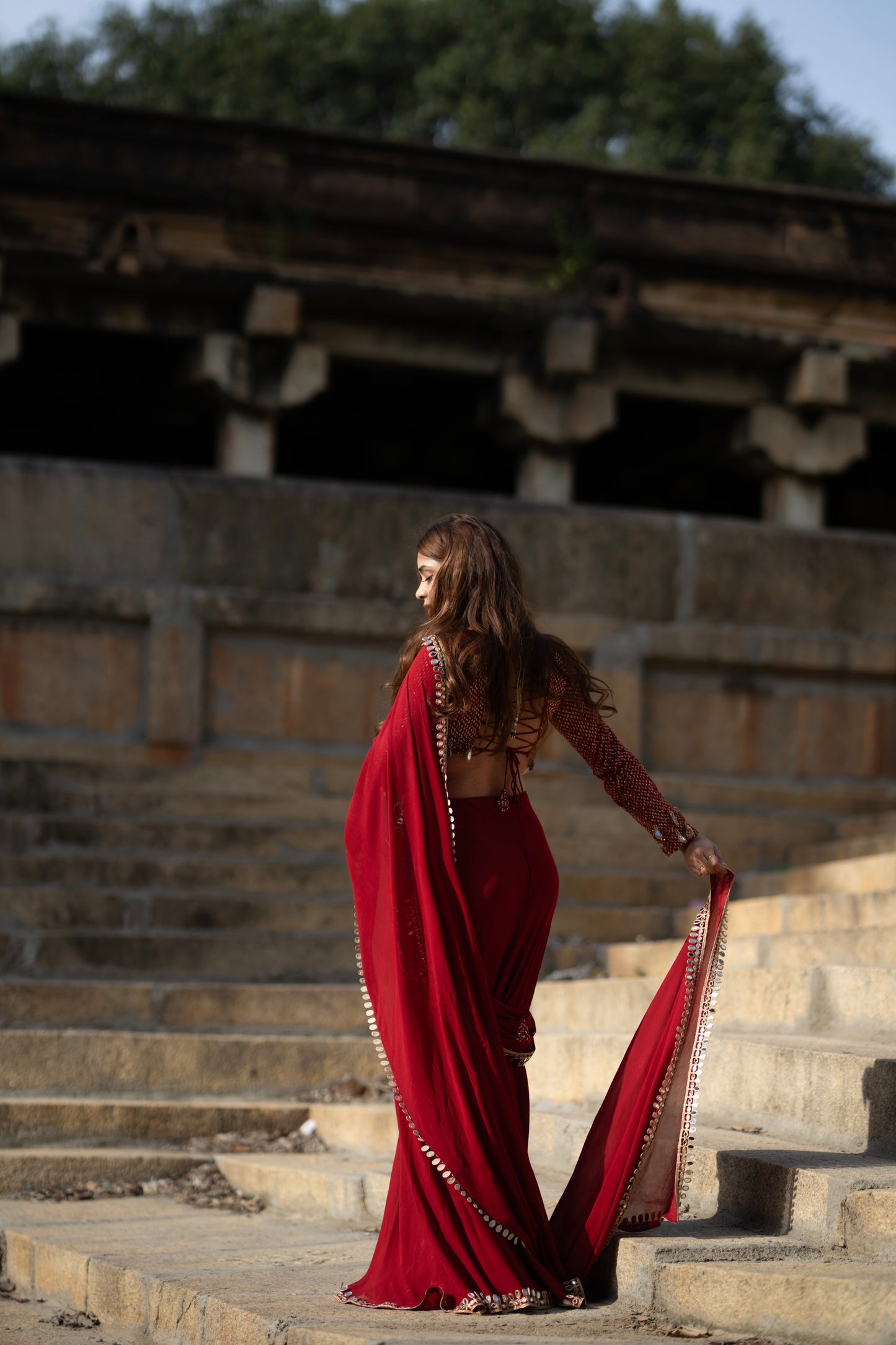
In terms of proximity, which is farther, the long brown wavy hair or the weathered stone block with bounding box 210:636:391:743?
the weathered stone block with bounding box 210:636:391:743

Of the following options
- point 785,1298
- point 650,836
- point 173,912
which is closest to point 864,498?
point 650,836

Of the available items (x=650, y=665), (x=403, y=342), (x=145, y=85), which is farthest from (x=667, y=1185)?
(x=145, y=85)

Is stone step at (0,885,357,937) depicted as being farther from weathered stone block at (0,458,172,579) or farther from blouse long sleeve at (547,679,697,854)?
blouse long sleeve at (547,679,697,854)

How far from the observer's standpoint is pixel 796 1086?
3.95m

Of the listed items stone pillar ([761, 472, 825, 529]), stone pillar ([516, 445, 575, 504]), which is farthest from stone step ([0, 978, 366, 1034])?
stone pillar ([761, 472, 825, 529])

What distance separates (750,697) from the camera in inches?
340

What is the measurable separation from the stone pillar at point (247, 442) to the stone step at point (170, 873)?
10.1 ft

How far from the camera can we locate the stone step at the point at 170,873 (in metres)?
6.73

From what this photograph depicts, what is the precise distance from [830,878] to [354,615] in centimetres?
285

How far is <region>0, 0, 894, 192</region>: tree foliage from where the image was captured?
25.2 meters

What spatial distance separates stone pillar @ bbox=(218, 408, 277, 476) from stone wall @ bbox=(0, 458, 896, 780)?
110 cm

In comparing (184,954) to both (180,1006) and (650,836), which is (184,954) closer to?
(180,1006)

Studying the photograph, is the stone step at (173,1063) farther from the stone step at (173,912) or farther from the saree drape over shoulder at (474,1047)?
the saree drape over shoulder at (474,1047)

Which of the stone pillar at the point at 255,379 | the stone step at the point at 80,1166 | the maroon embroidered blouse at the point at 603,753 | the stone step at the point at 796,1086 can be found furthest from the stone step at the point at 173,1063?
the stone pillar at the point at 255,379
